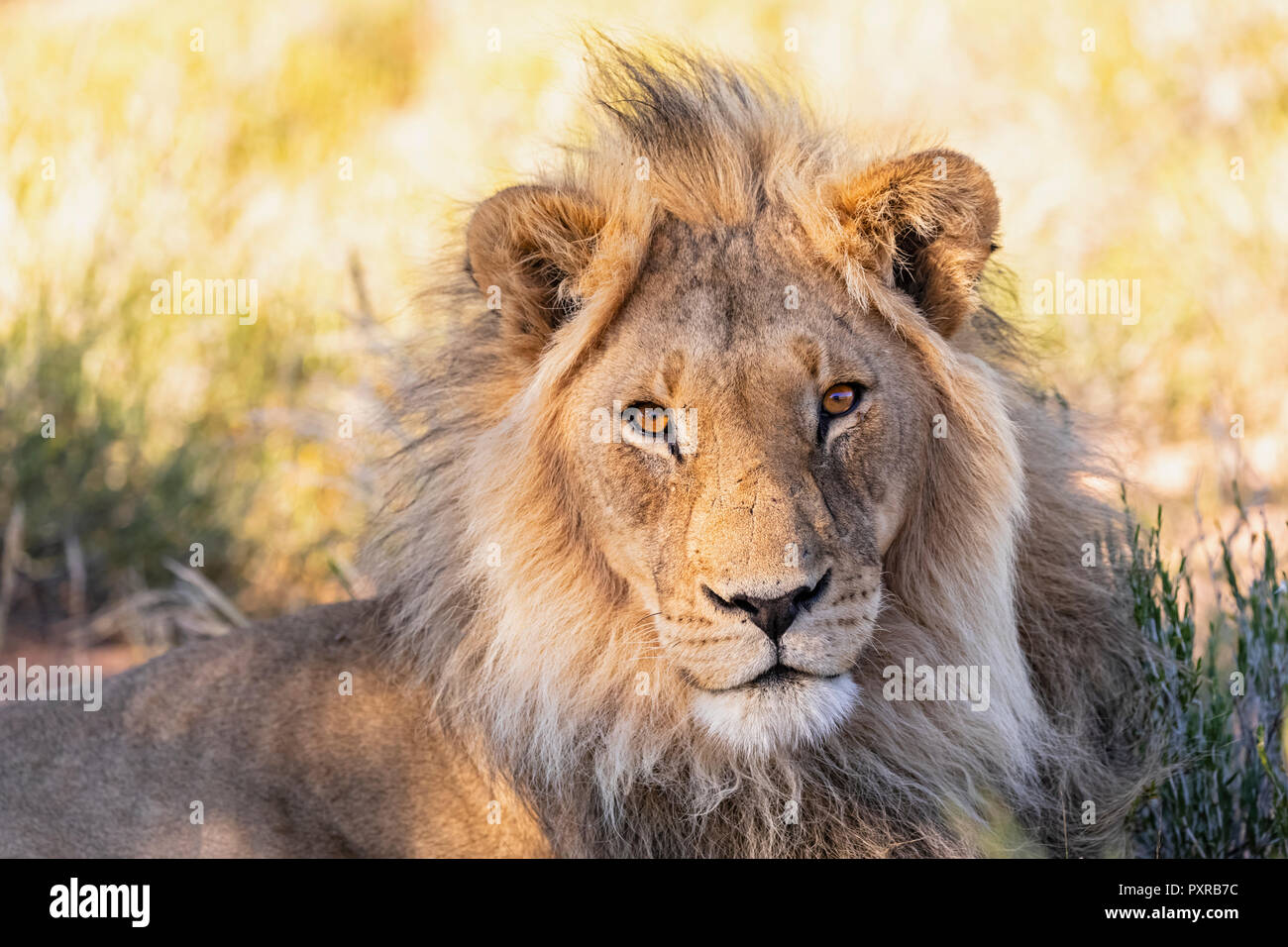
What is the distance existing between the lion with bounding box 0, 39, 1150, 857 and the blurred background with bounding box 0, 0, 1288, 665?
1.66 ft

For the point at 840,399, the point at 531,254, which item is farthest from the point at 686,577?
the point at 531,254

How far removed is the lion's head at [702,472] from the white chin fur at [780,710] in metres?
0.04

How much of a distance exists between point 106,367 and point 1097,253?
6347 millimetres

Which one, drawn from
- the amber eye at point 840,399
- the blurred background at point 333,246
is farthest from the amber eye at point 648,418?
the blurred background at point 333,246

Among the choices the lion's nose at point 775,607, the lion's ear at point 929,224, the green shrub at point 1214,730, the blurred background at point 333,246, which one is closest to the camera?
the lion's nose at point 775,607

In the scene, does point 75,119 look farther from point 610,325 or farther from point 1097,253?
point 610,325

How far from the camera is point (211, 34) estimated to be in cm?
1322

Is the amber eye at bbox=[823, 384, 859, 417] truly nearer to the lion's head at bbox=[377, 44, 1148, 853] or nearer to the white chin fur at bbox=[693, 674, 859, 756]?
the lion's head at bbox=[377, 44, 1148, 853]

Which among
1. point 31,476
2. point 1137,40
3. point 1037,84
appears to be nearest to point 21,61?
point 31,476

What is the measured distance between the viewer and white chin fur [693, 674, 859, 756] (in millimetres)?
2936

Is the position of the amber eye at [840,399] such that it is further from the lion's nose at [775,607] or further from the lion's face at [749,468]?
the lion's nose at [775,607]

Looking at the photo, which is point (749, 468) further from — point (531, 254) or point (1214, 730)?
point (1214, 730)

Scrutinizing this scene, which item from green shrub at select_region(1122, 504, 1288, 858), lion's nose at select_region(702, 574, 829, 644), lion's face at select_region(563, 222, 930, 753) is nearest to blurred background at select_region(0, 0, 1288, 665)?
green shrub at select_region(1122, 504, 1288, 858)

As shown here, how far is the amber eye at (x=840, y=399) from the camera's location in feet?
10.2
